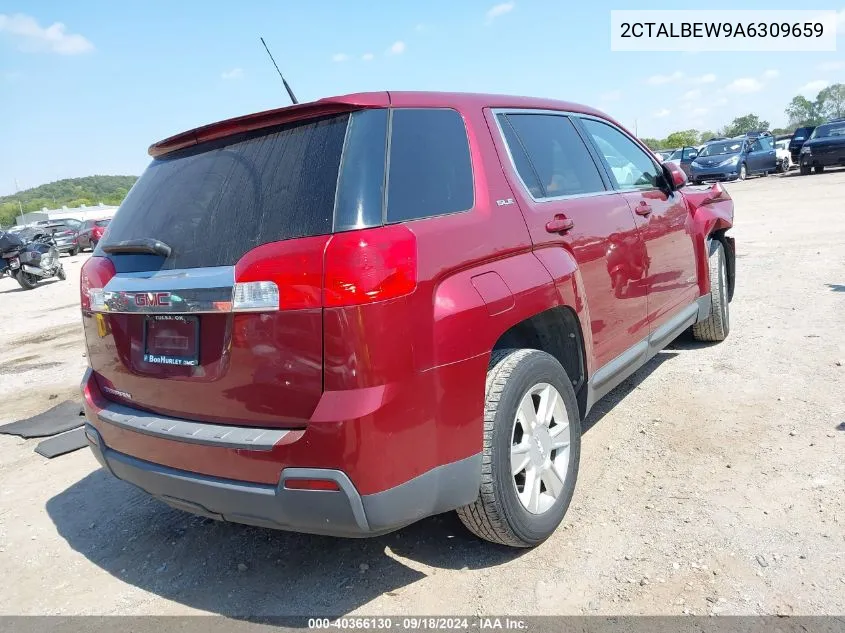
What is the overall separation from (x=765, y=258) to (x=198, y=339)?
8.23 m

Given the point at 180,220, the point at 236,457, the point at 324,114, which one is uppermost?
the point at 324,114

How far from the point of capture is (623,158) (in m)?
4.19

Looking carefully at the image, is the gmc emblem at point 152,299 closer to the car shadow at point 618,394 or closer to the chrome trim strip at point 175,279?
the chrome trim strip at point 175,279

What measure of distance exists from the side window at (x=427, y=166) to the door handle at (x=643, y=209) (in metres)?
1.59

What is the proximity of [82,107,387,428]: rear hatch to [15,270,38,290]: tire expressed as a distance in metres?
14.3

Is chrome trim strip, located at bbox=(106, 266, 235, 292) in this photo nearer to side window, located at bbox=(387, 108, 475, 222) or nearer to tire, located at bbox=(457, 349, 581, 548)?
side window, located at bbox=(387, 108, 475, 222)

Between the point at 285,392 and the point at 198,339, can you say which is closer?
the point at 285,392

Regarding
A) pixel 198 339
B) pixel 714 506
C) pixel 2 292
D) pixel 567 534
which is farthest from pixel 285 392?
pixel 2 292

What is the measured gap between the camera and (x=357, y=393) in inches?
80.7

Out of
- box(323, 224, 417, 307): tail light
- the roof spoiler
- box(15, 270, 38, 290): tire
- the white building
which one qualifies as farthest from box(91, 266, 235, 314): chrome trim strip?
the white building

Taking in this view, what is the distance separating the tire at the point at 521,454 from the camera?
2.45m

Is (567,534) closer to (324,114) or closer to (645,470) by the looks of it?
(645,470)

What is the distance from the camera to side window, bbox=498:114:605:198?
3.07m

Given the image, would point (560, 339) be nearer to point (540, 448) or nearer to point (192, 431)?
point (540, 448)
